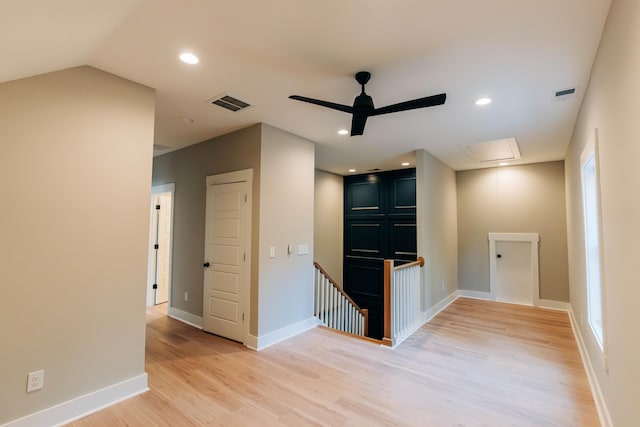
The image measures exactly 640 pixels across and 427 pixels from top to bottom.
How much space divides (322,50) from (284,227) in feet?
7.32

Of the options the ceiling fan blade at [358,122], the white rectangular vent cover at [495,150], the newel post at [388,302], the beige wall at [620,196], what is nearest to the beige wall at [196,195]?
the ceiling fan blade at [358,122]

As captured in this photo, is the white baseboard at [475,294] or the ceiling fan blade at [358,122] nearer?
the ceiling fan blade at [358,122]

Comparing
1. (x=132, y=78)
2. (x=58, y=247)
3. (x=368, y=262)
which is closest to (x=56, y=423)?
(x=58, y=247)

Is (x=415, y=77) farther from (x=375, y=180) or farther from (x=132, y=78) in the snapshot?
(x=375, y=180)

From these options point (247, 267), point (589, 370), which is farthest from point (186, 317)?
point (589, 370)

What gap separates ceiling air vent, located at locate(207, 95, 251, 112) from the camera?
290 cm

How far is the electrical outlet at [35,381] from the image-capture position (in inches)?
78.3

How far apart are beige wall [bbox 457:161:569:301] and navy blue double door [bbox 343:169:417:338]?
4.25 feet

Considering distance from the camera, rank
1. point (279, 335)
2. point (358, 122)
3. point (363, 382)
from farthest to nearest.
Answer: point (279, 335) < point (363, 382) < point (358, 122)

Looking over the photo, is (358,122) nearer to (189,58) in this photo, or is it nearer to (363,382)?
(189,58)

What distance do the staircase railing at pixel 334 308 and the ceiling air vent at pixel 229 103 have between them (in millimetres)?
2397

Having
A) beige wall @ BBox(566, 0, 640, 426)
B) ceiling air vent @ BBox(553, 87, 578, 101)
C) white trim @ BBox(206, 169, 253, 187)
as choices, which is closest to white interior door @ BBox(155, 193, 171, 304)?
white trim @ BBox(206, 169, 253, 187)

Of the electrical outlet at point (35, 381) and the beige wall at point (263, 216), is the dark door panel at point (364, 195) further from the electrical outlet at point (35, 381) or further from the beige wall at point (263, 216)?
the electrical outlet at point (35, 381)

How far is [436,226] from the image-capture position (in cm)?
507
